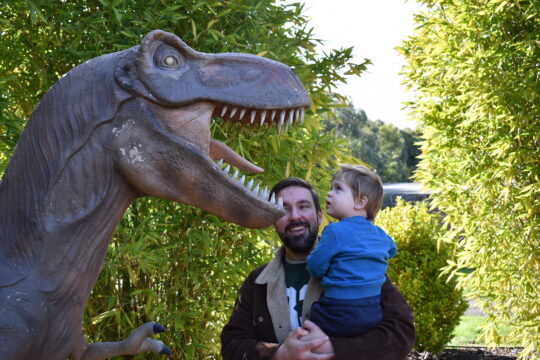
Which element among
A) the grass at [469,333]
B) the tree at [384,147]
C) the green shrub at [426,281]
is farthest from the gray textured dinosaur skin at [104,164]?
the tree at [384,147]

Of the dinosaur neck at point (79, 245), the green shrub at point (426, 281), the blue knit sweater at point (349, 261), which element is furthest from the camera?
the green shrub at point (426, 281)

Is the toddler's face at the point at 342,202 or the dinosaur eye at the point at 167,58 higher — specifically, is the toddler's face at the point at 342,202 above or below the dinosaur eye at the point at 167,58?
below

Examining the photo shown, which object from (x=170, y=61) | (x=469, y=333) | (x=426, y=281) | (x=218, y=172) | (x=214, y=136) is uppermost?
(x=214, y=136)

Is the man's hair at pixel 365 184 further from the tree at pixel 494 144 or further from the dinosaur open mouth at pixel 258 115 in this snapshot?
the tree at pixel 494 144

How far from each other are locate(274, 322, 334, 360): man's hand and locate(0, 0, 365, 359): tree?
1090 mm

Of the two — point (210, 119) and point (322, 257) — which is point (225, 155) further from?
point (322, 257)

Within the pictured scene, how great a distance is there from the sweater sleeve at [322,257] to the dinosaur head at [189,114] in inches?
25.6

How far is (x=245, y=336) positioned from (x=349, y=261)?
1.57ft

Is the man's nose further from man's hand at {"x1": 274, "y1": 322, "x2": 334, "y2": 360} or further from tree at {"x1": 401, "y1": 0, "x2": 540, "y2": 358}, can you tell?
tree at {"x1": 401, "y1": 0, "x2": 540, "y2": 358}

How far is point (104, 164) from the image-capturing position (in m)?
1.19

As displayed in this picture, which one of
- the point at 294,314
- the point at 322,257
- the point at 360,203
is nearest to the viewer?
the point at 322,257

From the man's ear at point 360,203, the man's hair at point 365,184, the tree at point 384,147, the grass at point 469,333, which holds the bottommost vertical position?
the grass at point 469,333

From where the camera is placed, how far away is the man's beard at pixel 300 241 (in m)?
2.08

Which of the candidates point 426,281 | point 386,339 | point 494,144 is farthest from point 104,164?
point 426,281
